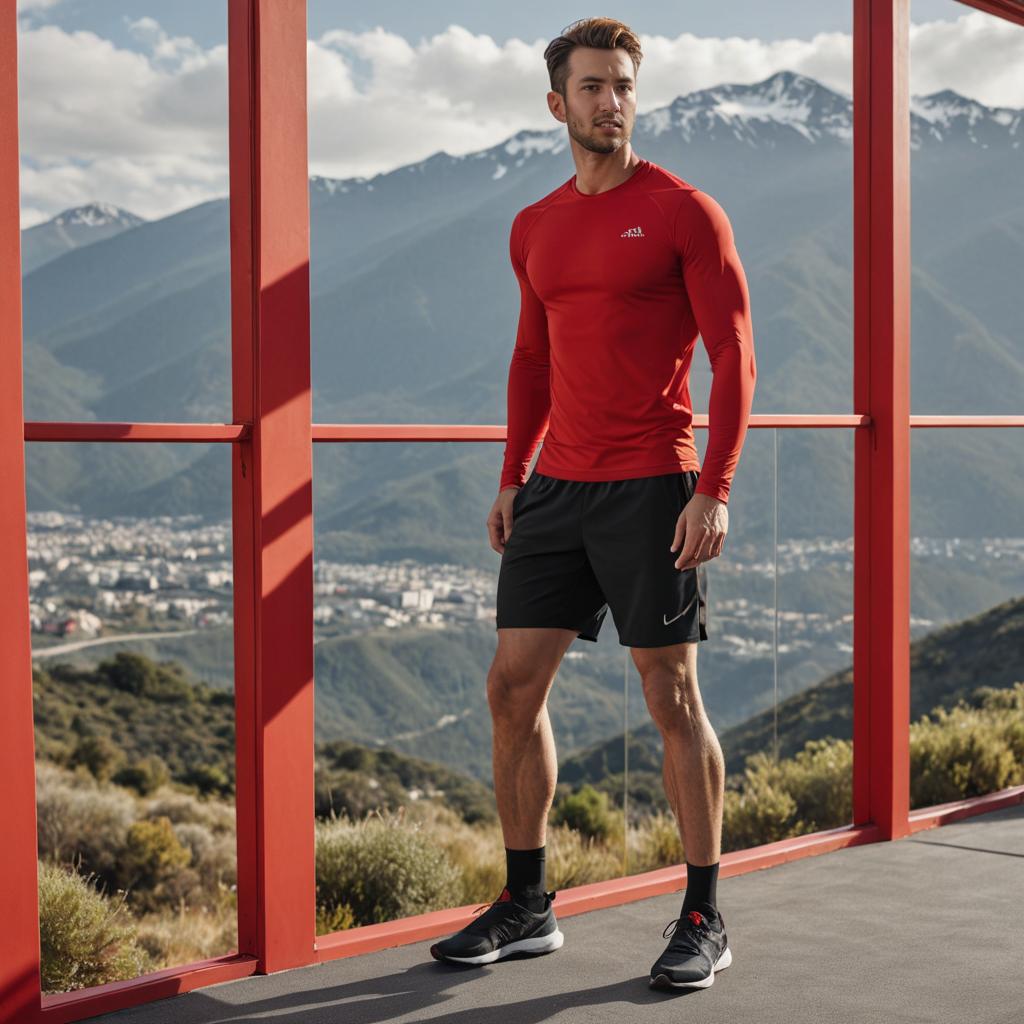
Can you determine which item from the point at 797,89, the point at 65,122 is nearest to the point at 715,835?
the point at 65,122

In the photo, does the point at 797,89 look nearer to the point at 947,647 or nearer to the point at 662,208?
the point at 947,647

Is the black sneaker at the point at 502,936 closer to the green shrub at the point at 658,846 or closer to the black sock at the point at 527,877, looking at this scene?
the black sock at the point at 527,877

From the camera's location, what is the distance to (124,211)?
114ft

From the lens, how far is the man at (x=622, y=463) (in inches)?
91.8

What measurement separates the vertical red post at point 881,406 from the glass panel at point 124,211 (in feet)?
85.8

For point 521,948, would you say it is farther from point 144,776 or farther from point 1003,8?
point 144,776

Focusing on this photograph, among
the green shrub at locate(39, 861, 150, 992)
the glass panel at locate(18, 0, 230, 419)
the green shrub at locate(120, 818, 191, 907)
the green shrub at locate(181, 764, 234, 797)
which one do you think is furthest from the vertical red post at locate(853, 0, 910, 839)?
the glass panel at locate(18, 0, 230, 419)

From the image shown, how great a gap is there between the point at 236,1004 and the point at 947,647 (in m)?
23.9

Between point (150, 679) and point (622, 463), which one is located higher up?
point (622, 463)

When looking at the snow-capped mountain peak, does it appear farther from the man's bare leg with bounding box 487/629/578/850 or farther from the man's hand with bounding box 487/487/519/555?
the man's bare leg with bounding box 487/629/578/850

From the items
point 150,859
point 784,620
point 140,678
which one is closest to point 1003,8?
point 150,859

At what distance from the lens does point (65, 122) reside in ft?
109

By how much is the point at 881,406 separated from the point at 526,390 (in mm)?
1235

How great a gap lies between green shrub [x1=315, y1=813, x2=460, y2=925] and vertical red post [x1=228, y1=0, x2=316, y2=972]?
7.04 ft
